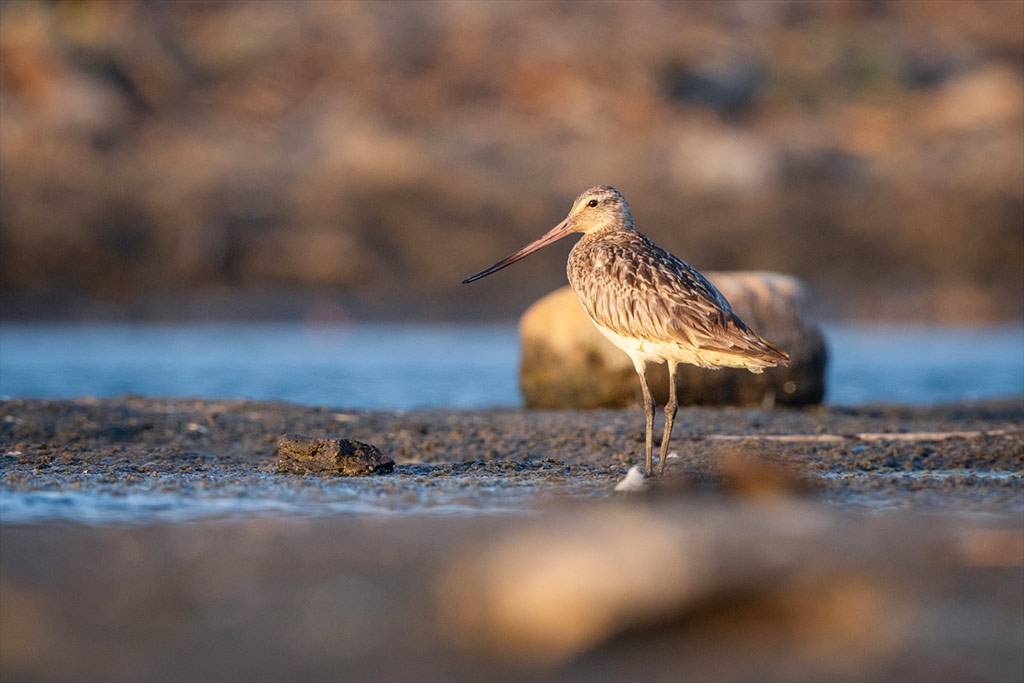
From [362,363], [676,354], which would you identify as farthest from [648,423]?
[362,363]

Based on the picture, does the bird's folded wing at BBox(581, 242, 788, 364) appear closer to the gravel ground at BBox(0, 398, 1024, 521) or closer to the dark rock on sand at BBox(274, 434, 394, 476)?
the gravel ground at BBox(0, 398, 1024, 521)

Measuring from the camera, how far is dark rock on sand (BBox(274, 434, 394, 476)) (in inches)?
290

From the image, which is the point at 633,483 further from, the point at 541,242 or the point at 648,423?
the point at 541,242

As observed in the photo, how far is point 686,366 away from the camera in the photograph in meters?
11.4

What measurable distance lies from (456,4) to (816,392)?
102 ft

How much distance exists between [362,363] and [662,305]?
11081mm

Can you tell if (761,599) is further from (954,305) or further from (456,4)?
(456,4)

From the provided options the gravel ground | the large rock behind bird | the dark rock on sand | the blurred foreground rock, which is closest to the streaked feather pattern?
the gravel ground

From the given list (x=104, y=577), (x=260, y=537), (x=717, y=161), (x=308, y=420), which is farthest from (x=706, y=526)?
(x=717, y=161)

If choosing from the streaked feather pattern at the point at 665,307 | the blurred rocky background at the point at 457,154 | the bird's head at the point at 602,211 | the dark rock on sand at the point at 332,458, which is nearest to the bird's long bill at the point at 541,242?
the bird's head at the point at 602,211

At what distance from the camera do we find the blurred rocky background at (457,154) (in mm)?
26000

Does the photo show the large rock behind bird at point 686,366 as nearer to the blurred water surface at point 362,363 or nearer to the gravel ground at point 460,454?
the gravel ground at point 460,454

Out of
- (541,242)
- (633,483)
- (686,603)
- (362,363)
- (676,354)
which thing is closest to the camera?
(686,603)

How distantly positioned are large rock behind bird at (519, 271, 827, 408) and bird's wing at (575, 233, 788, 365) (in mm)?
3472
